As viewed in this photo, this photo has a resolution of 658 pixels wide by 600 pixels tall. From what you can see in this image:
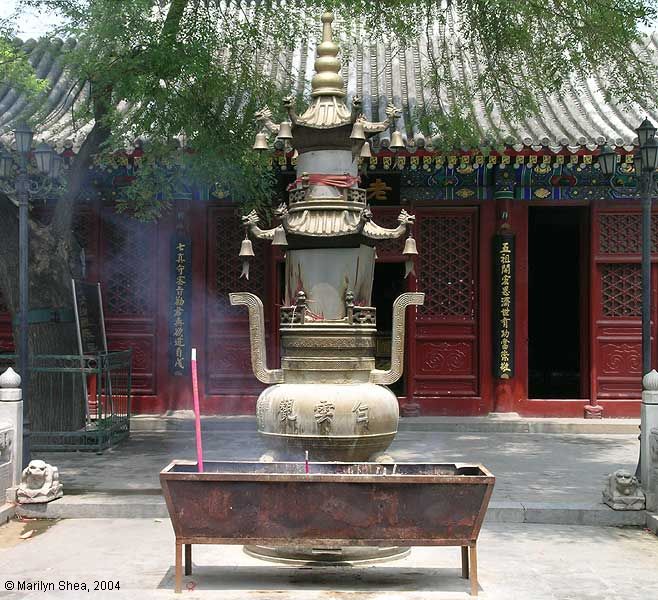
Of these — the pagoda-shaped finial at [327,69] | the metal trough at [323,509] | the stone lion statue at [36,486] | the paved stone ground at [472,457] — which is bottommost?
the paved stone ground at [472,457]

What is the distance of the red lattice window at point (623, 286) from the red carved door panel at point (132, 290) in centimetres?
658

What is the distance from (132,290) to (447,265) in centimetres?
463

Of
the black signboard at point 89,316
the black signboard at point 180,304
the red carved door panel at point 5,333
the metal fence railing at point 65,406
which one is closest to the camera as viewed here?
the metal fence railing at point 65,406

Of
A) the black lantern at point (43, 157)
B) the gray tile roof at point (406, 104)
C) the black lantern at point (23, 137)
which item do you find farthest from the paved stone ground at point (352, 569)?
the gray tile roof at point (406, 104)

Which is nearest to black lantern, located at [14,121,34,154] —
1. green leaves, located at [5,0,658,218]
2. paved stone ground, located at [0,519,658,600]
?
green leaves, located at [5,0,658,218]

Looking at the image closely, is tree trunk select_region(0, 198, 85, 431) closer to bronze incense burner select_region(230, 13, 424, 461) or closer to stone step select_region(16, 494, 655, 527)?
stone step select_region(16, 494, 655, 527)

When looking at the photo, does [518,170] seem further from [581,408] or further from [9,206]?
[9,206]

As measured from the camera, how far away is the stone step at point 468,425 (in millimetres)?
13031

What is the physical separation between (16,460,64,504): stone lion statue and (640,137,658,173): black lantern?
6217mm

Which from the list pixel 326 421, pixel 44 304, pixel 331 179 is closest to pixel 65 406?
pixel 44 304

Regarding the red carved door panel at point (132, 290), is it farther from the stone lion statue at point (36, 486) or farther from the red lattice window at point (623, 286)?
the red lattice window at point (623, 286)

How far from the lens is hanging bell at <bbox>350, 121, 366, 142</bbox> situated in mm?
7328

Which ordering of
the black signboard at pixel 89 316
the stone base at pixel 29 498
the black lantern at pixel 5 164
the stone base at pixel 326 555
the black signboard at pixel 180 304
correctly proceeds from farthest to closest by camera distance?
the black signboard at pixel 180 304, the black signboard at pixel 89 316, the black lantern at pixel 5 164, the stone base at pixel 29 498, the stone base at pixel 326 555

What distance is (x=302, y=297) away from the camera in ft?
24.3
